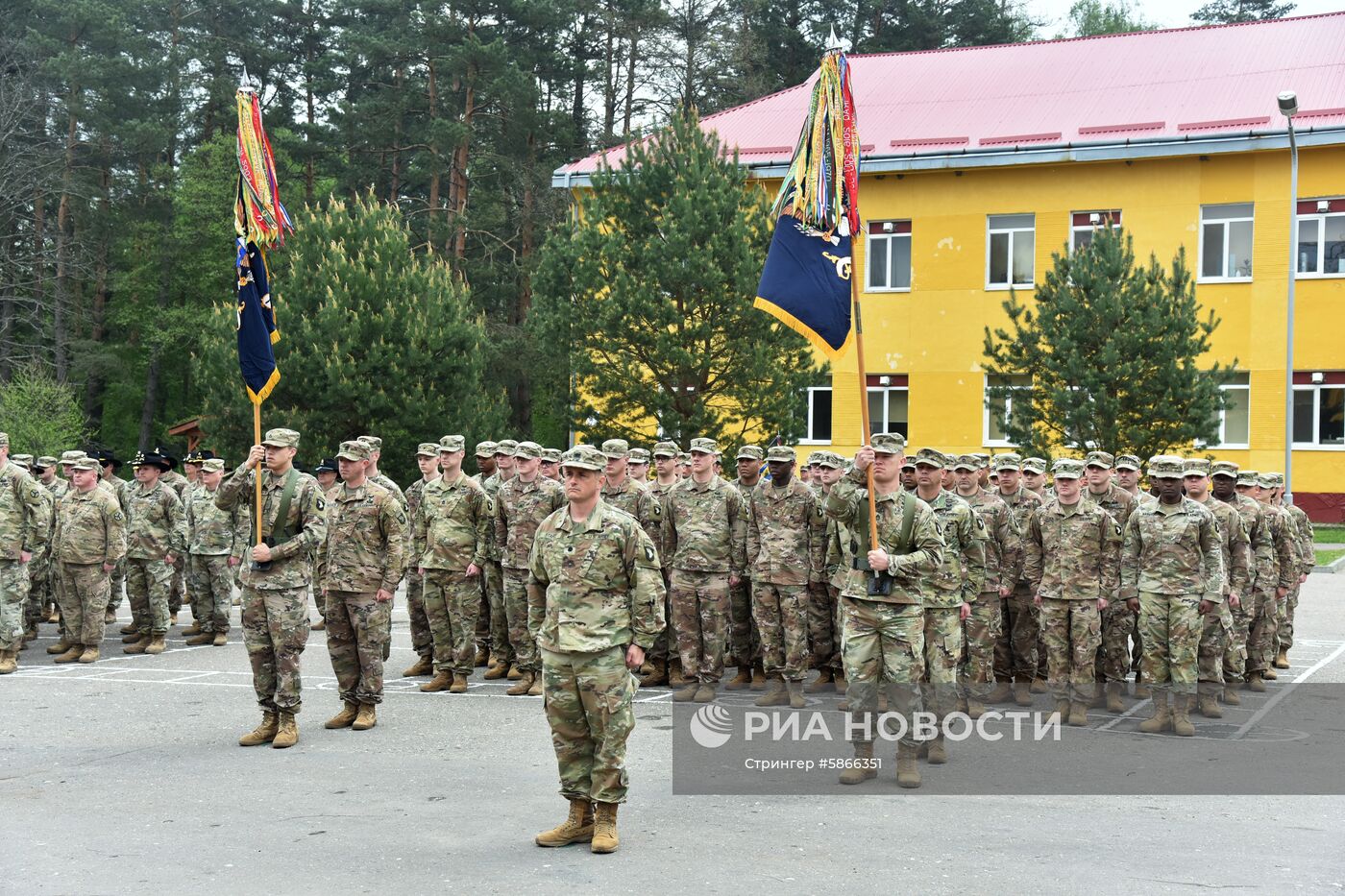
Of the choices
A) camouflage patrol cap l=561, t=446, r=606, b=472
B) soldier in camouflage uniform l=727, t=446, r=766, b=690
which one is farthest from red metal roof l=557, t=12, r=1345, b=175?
camouflage patrol cap l=561, t=446, r=606, b=472

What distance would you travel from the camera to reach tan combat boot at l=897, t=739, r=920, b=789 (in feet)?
28.5

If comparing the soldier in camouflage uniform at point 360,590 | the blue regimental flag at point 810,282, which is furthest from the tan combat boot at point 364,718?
the blue regimental flag at point 810,282

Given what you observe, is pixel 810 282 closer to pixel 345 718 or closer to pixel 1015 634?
pixel 1015 634

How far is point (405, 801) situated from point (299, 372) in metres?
21.4

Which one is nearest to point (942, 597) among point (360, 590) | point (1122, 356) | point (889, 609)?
point (889, 609)

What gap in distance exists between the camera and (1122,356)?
83.4ft

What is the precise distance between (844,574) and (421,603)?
4853 millimetres

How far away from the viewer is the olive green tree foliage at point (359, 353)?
2838cm

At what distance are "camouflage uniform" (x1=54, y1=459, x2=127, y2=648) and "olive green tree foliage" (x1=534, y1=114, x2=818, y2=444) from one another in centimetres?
1091

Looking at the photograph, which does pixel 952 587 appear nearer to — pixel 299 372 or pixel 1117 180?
pixel 299 372

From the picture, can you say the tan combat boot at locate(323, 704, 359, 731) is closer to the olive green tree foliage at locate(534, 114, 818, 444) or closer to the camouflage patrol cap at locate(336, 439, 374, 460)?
the camouflage patrol cap at locate(336, 439, 374, 460)

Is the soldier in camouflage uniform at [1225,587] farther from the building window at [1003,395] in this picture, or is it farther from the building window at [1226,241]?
the building window at [1226,241]

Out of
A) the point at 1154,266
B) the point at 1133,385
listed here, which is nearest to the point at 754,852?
the point at 1133,385

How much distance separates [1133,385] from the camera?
83.1 feet
